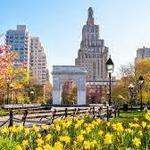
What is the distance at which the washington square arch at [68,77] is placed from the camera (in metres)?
102

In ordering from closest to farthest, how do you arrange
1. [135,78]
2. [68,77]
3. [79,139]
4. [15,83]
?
[79,139] < [15,83] < [135,78] < [68,77]

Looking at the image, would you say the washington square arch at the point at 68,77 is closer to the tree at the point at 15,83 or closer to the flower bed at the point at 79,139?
the tree at the point at 15,83

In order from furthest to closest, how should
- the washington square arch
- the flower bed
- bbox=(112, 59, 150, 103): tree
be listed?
the washington square arch → bbox=(112, 59, 150, 103): tree → the flower bed

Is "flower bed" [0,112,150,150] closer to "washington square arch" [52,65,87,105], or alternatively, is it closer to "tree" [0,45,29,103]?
"tree" [0,45,29,103]

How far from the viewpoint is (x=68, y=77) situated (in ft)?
350

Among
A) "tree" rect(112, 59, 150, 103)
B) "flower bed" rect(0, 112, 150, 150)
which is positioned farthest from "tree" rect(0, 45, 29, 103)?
"flower bed" rect(0, 112, 150, 150)

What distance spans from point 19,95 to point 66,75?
1070 centimetres

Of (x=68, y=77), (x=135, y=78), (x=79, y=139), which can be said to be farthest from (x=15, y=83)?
(x=79, y=139)

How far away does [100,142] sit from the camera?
998 centimetres

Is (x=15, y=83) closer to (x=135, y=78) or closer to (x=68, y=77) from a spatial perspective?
(x=135, y=78)

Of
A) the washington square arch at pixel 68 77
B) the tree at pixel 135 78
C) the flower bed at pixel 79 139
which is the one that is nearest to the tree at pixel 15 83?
the washington square arch at pixel 68 77

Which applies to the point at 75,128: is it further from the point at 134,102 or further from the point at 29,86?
the point at 29,86

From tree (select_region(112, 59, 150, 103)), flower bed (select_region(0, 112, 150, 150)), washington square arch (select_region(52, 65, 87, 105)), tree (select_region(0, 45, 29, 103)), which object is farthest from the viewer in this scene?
washington square arch (select_region(52, 65, 87, 105))

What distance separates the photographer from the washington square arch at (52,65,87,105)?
336 feet
